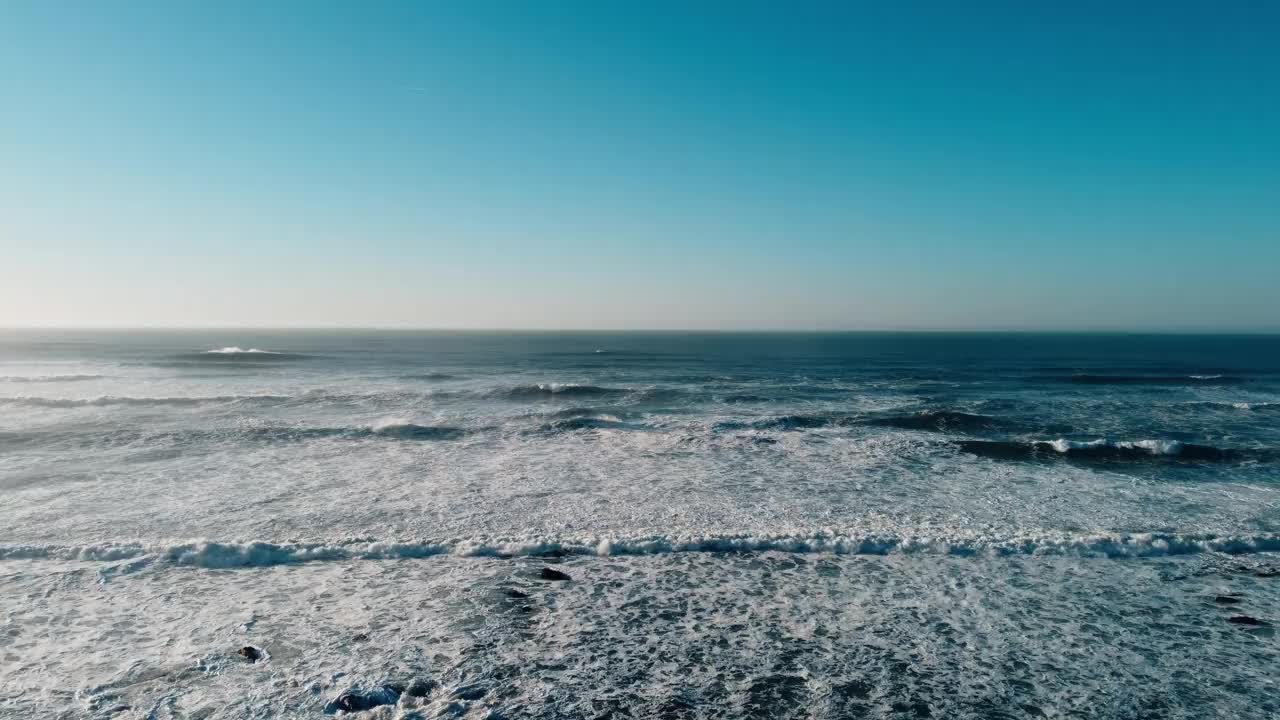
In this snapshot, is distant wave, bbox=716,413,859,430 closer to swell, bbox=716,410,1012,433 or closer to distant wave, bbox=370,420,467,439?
swell, bbox=716,410,1012,433

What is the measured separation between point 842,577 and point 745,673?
123 inches

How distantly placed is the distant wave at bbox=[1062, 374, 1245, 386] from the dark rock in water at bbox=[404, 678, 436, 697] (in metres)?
45.0

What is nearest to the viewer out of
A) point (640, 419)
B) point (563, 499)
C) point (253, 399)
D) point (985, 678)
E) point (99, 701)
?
point (99, 701)

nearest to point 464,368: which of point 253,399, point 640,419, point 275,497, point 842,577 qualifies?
point 253,399

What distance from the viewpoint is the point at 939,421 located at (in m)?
23.6

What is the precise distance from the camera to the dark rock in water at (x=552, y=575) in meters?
8.77

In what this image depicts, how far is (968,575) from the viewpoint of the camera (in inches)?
352

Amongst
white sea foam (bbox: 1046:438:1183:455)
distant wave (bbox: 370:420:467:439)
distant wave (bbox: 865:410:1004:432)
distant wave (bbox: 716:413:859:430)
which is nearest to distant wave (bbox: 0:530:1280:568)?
white sea foam (bbox: 1046:438:1183:455)

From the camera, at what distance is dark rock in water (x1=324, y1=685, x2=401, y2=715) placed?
5.73 meters

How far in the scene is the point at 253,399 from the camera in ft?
96.1

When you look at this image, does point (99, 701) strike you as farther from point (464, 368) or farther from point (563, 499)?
point (464, 368)

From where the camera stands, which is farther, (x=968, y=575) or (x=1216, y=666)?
(x=968, y=575)

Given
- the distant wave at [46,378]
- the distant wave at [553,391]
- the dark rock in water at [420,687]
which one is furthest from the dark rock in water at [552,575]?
the distant wave at [46,378]

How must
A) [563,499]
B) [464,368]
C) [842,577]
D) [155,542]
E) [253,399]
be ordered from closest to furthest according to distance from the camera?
[842,577], [155,542], [563,499], [253,399], [464,368]
